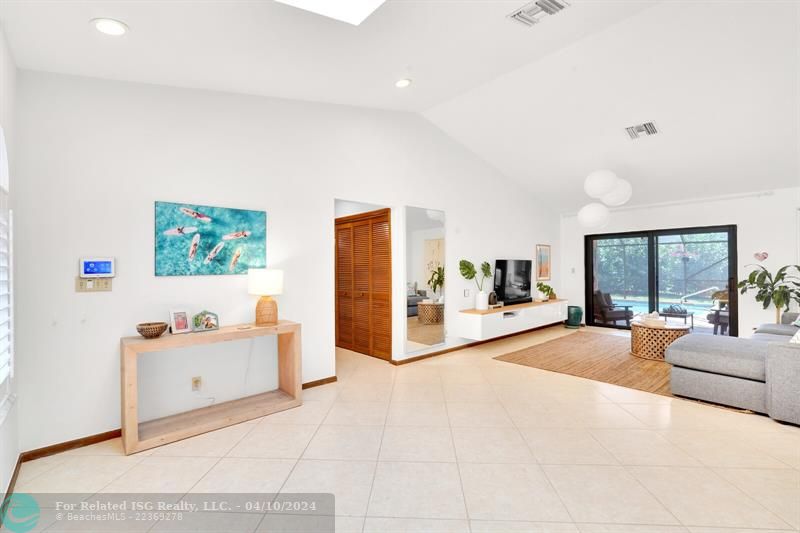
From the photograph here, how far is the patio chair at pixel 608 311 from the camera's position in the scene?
7.39m

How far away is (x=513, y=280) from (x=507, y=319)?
2.77ft

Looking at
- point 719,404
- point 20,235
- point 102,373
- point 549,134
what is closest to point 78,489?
point 102,373

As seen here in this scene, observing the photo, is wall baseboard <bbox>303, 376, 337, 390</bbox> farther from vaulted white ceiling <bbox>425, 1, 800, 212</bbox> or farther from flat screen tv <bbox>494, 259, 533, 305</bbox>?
vaulted white ceiling <bbox>425, 1, 800, 212</bbox>

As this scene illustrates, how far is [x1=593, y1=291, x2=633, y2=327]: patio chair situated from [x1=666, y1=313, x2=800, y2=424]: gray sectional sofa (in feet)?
12.1

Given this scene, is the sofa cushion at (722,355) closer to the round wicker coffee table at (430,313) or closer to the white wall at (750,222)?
the round wicker coffee table at (430,313)

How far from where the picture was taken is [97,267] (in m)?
2.79

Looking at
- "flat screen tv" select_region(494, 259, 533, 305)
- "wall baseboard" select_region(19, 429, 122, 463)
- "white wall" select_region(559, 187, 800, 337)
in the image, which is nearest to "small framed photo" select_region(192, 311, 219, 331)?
"wall baseboard" select_region(19, 429, 122, 463)

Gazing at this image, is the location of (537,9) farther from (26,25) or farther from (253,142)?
(26,25)

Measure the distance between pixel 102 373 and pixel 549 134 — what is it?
576 centimetres

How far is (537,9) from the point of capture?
2.77m

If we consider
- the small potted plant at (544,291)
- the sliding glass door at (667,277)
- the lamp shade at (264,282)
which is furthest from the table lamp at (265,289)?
the sliding glass door at (667,277)

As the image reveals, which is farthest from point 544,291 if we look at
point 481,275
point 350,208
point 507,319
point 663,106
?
point 350,208

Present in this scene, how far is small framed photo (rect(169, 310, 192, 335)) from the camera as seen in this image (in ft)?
9.73

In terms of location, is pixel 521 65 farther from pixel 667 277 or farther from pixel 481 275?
pixel 667 277
